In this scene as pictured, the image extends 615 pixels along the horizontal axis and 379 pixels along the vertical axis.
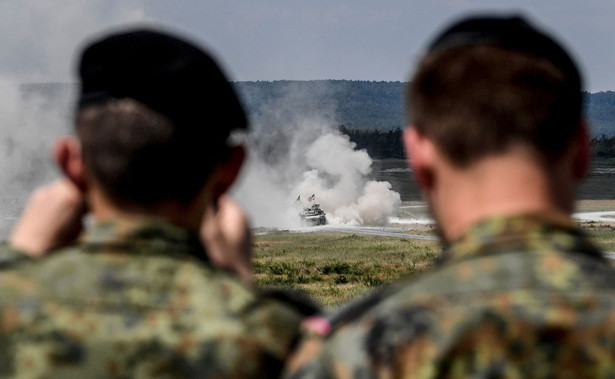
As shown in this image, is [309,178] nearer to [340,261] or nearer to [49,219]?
[340,261]

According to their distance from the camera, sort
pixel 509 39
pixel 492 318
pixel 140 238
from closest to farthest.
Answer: pixel 492 318
pixel 509 39
pixel 140 238

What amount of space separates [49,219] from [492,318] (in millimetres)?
1732

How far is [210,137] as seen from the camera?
359cm

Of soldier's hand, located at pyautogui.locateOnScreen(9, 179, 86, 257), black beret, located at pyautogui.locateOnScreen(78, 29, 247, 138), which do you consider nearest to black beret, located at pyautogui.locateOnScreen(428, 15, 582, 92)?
black beret, located at pyautogui.locateOnScreen(78, 29, 247, 138)

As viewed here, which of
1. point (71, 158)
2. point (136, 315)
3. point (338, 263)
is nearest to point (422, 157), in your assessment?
point (136, 315)

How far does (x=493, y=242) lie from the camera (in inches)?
119

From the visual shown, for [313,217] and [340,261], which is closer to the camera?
[340,261]

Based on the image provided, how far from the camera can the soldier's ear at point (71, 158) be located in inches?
142

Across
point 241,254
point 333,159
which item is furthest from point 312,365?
point 333,159

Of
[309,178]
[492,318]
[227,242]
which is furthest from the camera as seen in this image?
[309,178]

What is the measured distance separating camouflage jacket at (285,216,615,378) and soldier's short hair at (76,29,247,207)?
2.56ft

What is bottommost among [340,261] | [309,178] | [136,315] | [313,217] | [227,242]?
[313,217]

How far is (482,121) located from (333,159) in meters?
139

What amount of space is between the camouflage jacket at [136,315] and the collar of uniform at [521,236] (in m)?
0.70
